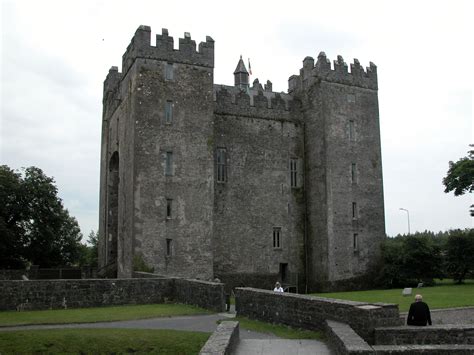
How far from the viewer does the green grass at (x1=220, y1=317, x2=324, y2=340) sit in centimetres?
1365

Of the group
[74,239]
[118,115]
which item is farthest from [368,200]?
[74,239]

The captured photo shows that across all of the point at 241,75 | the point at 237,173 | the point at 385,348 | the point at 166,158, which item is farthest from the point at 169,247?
the point at 385,348

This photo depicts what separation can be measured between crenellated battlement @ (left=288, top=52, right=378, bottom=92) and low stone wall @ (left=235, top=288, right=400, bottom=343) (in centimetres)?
2156

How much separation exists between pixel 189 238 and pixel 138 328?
15380 mm

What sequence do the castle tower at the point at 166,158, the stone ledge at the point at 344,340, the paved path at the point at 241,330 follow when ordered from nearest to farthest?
the stone ledge at the point at 344,340 → the paved path at the point at 241,330 → the castle tower at the point at 166,158

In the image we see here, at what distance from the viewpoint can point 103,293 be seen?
20.6 meters

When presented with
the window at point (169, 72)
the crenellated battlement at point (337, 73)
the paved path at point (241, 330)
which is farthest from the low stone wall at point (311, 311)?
the crenellated battlement at point (337, 73)

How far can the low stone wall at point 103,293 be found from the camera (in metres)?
19.1

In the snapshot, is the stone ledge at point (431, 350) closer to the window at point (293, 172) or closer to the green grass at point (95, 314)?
the green grass at point (95, 314)

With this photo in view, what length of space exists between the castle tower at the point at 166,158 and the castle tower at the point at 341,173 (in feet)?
25.8

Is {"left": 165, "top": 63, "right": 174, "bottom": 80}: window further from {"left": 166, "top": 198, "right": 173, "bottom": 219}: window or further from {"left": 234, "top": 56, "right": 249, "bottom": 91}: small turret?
{"left": 234, "top": 56, "right": 249, "bottom": 91}: small turret

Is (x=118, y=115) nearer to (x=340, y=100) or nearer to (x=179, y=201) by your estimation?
(x=179, y=201)

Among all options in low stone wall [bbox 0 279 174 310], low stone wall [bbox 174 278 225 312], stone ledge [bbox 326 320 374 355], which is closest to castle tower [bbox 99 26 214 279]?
low stone wall [bbox 0 279 174 310]

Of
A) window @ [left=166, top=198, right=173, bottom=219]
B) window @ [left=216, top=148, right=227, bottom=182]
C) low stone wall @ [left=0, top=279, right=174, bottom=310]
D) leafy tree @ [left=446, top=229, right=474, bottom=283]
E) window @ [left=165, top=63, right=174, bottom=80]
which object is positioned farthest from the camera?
leafy tree @ [left=446, top=229, right=474, bottom=283]
